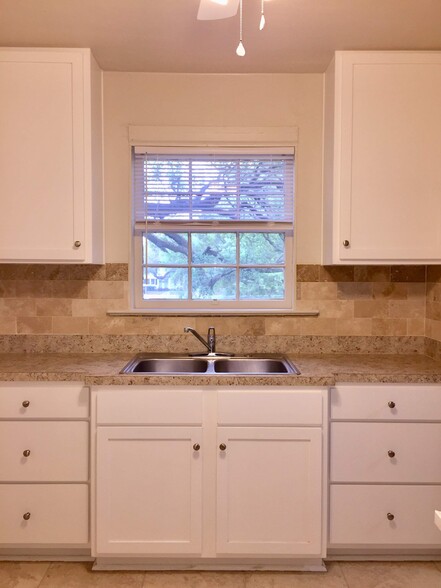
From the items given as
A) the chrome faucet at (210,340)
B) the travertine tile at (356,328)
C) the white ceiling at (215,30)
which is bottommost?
the chrome faucet at (210,340)

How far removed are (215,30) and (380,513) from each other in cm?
229

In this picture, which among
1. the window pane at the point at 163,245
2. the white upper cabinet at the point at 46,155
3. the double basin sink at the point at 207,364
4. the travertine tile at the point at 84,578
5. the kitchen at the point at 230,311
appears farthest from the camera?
the window pane at the point at 163,245

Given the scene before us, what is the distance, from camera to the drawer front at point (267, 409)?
78.0 inches

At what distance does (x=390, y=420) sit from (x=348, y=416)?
0.19 metres

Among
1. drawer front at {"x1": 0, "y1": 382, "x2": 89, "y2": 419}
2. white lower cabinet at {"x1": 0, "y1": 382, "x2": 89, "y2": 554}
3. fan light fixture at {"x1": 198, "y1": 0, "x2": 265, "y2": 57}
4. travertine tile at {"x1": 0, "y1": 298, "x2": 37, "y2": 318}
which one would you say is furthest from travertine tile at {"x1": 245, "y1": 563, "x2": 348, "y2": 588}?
fan light fixture at {"x1": 198, "y1": 0, "x2": 265, "y2": 57}

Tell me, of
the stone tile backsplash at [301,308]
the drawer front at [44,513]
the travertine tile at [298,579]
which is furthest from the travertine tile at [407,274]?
the drawer front at [44,513]

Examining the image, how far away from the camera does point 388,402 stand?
202cm

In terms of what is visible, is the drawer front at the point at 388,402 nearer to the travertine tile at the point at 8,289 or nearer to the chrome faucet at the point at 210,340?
the chrome faucet at the point at 210,340

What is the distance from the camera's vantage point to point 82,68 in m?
2.17

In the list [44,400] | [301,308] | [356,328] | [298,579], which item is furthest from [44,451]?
[356,328]

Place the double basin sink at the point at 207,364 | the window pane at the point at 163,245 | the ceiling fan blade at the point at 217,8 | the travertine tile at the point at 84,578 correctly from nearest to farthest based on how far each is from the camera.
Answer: the ceiling fan blade at the point at 217,8 < the travertine tile at the point at 84,578 < the double basin sink at the point at 207,364 < the window pane at the point at 163,245

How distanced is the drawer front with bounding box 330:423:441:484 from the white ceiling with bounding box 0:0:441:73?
1.77 metres

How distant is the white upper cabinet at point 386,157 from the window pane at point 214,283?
645mm

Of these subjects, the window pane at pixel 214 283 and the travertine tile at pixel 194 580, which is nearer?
the travertine tile at pixel 194 580
